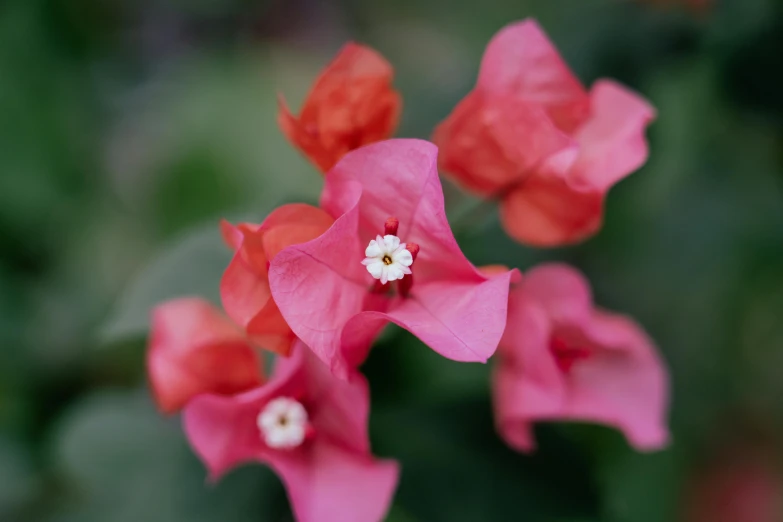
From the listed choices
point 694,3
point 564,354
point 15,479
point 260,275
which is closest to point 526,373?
point 564,354

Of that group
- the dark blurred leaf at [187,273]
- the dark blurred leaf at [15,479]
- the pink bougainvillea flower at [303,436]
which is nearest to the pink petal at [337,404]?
the pink bougainvillea flower at [303,436]

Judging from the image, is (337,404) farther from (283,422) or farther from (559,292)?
(559,292)

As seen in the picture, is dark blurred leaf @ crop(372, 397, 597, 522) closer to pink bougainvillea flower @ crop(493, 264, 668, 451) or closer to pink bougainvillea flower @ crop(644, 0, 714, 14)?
pink bougainvillea flower @ crop(493, 264, 668, 451)

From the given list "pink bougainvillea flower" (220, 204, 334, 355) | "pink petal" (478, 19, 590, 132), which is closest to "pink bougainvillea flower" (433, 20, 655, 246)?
"pink petal" (478, 19, 590, 132)

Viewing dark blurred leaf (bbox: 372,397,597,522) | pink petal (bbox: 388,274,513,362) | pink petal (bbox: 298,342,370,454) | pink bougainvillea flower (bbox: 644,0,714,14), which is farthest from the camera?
pink bougainvillea flower (bbox: 644,0,714,14)

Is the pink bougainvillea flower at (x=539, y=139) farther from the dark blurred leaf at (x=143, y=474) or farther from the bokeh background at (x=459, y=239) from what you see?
the dark blurred leaf at (x=143, y=474)

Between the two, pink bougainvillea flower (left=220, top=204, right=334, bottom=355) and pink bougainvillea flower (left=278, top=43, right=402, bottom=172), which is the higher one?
pink bougainvillea flower (left=278, top=43, right=402, bottom=172)

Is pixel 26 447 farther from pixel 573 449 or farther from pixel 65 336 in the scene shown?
pixel 573 449

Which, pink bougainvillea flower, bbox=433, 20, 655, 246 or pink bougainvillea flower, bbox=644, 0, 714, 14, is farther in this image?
pink bougainvillea flower, bbox=644, 0, 714, 14
